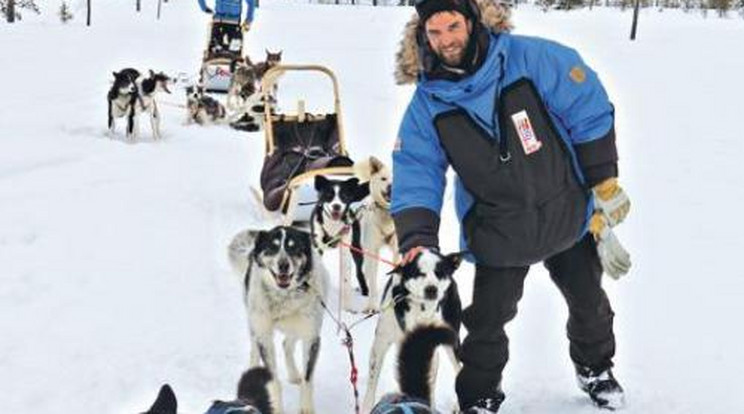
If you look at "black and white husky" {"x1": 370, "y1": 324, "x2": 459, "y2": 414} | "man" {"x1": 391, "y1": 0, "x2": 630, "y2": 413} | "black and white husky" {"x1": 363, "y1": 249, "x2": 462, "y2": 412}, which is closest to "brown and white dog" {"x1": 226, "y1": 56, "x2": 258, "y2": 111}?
"black and white husky" {"x1": 363, "y1": 249, "x2": 462, "y2": 412}

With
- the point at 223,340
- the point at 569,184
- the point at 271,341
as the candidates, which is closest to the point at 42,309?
the point at 223,340

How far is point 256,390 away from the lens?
2.53 meters

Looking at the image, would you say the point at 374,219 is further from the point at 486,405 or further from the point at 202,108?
the point at 202,108

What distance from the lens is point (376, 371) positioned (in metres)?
3.19

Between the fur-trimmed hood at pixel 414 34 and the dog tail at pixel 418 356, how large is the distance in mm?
784

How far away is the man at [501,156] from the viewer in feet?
8.37

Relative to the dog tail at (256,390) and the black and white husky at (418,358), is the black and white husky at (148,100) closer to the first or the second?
the dog tail at (256,390)

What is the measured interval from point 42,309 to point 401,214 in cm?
217

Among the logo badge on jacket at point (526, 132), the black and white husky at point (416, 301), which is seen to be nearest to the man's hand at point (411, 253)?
the black and white husky at point (416, 301)

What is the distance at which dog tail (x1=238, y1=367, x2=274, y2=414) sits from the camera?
2.50 metres

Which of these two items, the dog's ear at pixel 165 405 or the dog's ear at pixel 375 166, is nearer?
the dog's ear at pixel 165 405

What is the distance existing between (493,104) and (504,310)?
2.32 feet

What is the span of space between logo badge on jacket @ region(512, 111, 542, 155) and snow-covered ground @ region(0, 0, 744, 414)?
1123 mm

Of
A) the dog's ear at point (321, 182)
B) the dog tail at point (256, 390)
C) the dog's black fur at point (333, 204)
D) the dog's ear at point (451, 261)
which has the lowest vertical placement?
the dog tail at point (256, 390)
